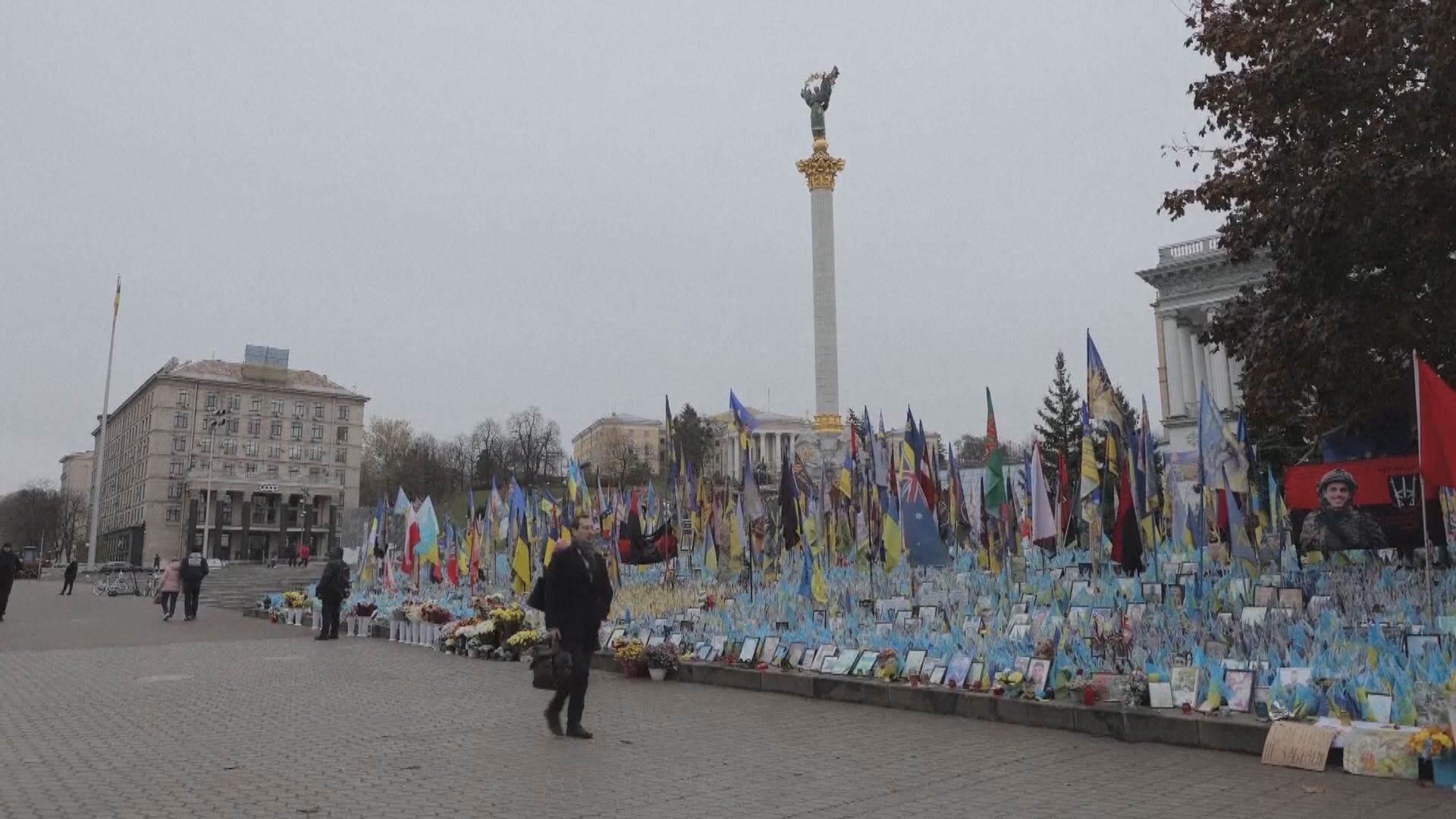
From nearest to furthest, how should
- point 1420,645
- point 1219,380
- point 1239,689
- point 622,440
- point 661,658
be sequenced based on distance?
point 1239,689, point 1420,645, point 661,658, point 1219,380, point 622,440

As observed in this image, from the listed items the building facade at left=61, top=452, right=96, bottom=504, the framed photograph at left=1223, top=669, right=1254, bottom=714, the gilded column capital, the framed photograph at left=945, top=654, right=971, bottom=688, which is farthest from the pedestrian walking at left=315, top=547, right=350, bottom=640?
the building facade at left=61, top=452, right=96, bottom=504

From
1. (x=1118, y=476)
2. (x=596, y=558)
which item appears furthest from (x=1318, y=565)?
(x=596, y=558)

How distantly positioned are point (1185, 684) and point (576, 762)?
5.02 metres

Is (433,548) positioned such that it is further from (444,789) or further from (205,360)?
(205,360)

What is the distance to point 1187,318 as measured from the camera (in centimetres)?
5894

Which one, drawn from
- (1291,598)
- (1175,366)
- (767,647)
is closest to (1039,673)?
(767,647)

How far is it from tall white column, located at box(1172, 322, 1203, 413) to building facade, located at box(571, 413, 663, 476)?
253 ft

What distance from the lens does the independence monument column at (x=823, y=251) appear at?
51.1 meters

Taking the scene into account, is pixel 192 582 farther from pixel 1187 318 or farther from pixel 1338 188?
pixel 1187 318

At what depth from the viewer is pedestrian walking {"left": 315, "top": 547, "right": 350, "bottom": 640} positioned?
1947 centimetres

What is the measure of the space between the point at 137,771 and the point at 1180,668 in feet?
27.1

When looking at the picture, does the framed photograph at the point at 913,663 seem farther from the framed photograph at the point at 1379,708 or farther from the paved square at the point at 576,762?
the framed photograph at the point at 1379,708

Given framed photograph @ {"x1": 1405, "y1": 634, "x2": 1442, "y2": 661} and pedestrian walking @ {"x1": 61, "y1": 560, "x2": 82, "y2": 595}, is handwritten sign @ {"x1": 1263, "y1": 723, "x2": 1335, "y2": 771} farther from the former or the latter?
pedestrian walking @ {"x1": 61, "y1": 560, "x2": 82, "y2": 595}

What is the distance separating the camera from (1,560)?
2319 centimetres
